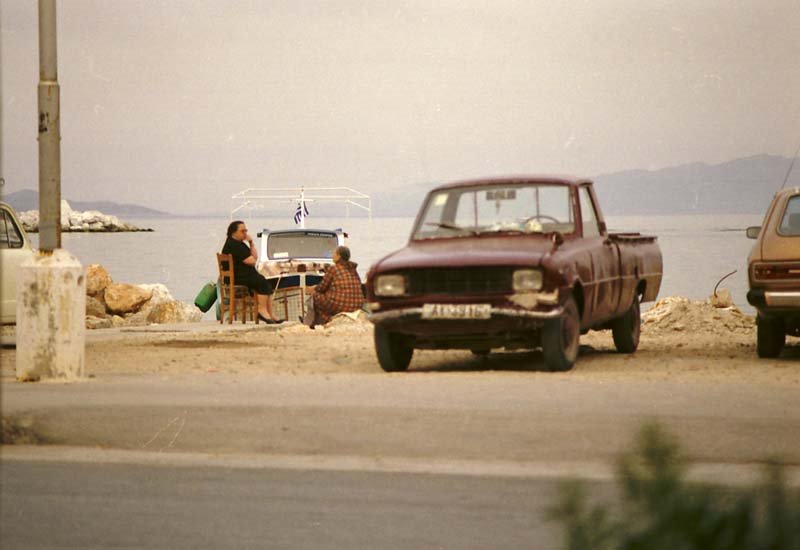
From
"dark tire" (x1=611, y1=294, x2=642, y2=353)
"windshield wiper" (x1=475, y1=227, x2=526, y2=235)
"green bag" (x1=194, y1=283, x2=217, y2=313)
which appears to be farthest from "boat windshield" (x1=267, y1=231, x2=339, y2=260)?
"windshield wiper" (x1=475, y1=227, x2=526, y2=235)

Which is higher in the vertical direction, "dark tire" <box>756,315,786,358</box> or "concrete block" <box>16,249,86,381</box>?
"concrete block" <box>16,249,86,381</box>

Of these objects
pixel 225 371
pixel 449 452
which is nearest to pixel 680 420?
pixel 449 452

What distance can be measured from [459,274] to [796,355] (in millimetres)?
4663

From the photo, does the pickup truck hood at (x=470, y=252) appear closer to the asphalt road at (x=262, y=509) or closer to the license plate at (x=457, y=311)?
the license plate at (x=457, y=311)

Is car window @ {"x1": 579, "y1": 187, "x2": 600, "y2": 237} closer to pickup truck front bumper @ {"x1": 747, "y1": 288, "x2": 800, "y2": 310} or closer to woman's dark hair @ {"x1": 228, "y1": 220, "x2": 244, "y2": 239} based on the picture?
pickup truck front bumper @ {"x1": 747, "y1": 288, "x2": 800, "y2": 310}

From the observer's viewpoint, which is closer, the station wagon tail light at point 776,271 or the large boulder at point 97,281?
the station wagon tail light at point 776,271

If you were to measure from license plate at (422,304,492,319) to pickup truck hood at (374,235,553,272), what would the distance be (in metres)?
0.35

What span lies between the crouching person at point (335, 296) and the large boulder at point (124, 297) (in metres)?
21.9

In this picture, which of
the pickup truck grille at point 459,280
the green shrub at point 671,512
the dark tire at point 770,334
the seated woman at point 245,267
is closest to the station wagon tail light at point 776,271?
the dark tire at point 770,334

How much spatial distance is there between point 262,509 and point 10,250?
1161 cm

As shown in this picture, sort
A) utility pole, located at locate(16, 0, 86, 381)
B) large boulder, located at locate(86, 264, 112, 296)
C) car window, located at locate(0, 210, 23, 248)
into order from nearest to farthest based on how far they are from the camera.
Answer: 1. utility pole, located at locate(16, 0, 86, 381)
2. car window, located at locate(0, 210, 23, 248)
3. large boulder, located at locate(86, 264, 112, 296)

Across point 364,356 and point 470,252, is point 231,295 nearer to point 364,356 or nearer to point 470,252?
point 364,356

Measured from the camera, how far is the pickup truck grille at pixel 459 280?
39.4 feet

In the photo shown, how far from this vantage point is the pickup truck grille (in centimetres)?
1200
